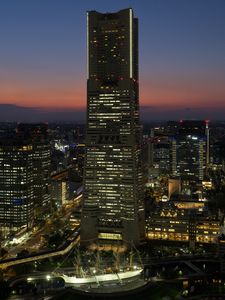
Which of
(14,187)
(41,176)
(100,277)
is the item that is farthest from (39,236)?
(100,277)

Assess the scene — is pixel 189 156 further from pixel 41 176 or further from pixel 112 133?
pixel 112 133

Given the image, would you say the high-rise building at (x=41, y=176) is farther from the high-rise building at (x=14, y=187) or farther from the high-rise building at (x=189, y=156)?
the high-rise building at (x=189, y=156)

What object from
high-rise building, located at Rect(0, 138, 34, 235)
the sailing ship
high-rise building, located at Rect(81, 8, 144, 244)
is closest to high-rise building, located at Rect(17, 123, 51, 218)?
high-rise building, located at Rect(0, 138, 34, 235)

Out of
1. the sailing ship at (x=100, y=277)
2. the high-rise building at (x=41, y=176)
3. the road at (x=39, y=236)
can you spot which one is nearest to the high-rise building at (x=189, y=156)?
the road at (x=39, y=236)

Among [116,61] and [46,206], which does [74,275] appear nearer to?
[116,61]

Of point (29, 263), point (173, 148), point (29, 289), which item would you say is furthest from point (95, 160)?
point (173, 148)

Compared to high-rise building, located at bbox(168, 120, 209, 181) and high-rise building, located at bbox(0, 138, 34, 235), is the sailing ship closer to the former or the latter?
high-rise building, located at bbox(0, 138, 34, 235)
